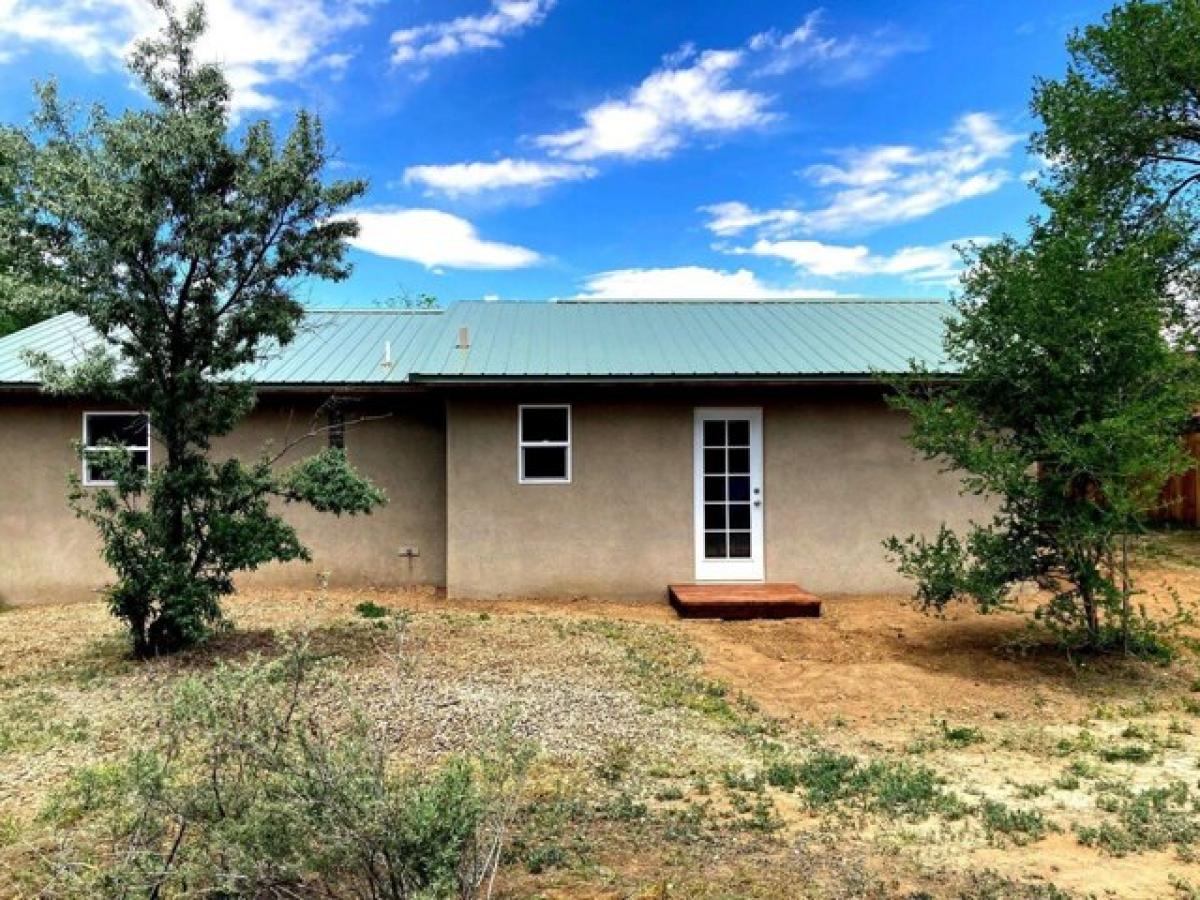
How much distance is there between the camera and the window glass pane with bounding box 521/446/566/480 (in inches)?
364

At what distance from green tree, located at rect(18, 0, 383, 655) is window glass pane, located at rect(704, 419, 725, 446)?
4.18m

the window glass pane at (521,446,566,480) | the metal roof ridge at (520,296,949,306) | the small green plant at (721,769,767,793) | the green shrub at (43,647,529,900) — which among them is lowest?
the small green plant at (721,769,767,793)

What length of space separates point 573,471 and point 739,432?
2.07 metres

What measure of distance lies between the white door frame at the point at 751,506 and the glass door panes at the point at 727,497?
0.05m

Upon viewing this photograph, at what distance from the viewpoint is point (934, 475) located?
9414 millimetres

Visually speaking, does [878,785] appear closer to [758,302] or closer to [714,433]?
[714,433]

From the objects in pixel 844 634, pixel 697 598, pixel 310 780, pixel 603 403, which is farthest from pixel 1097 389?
pixel 310 780

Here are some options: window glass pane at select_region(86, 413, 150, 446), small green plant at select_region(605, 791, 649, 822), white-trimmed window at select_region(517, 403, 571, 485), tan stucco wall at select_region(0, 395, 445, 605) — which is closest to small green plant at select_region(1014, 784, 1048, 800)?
small green plant at select_region(605, 791, 649, 822)

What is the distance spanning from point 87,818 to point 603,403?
6.59 m

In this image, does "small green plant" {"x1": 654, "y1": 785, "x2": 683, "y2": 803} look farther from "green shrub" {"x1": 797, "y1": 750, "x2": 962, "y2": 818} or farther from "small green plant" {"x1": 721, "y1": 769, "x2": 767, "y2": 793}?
"green shrub" {"x1": 797, "y1": 750, "x2": 962, "y2": 818}

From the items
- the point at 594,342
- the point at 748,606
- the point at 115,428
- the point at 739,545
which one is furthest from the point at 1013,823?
the point at 115,428

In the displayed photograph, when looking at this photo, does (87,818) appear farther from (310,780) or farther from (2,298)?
(2,298)

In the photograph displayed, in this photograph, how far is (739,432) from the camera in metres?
9.37

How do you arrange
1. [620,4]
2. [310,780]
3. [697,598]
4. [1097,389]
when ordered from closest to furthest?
[310,780], [1097,389], [697,598], [620,4]
